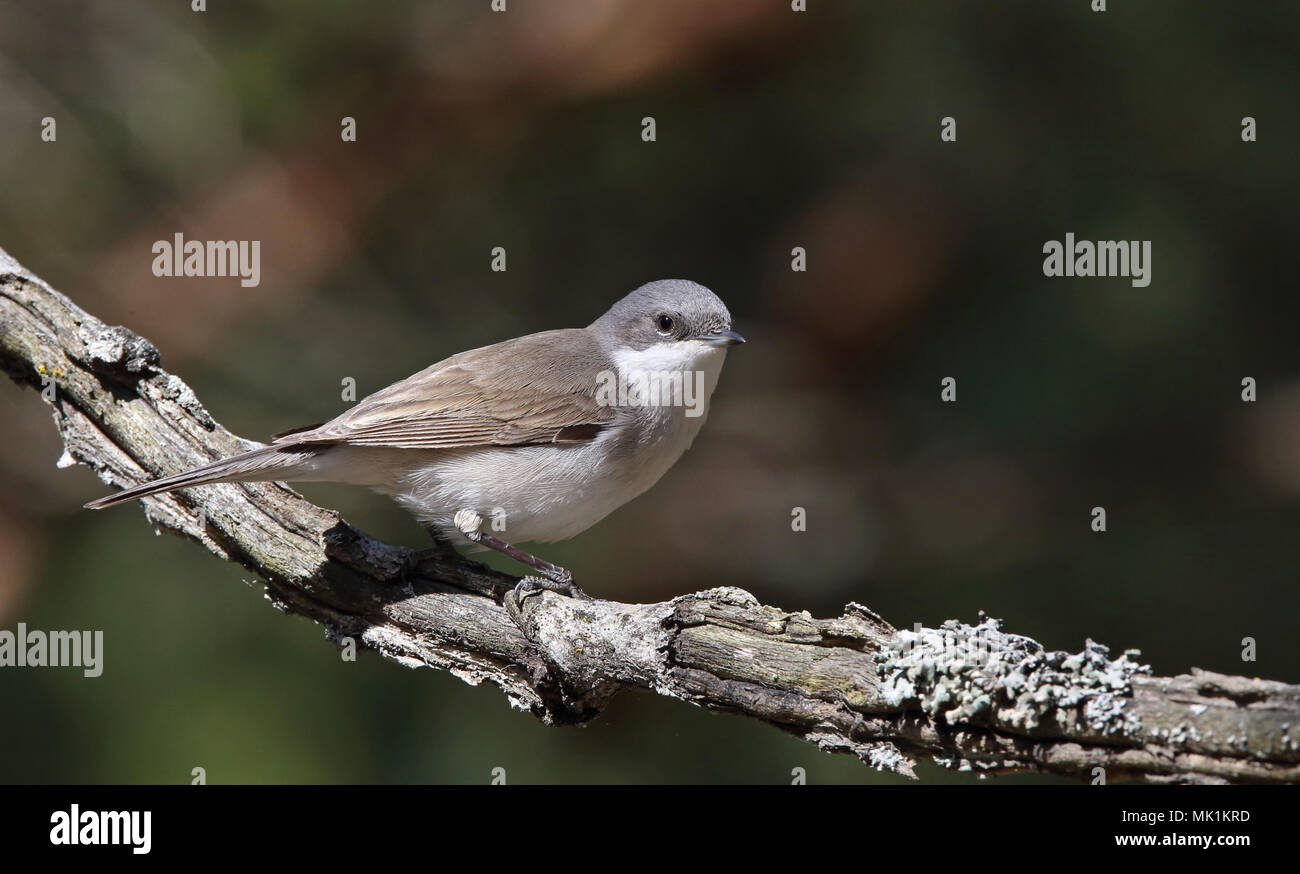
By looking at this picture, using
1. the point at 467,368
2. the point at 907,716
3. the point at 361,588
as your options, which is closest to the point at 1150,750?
the point at 907,716

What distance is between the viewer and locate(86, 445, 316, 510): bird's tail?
359cm

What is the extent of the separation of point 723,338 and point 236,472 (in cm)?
201

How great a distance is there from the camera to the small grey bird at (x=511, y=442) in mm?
4156

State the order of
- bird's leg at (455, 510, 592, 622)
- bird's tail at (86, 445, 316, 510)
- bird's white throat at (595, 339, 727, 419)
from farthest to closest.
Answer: bird's white throat at (595, 339, 727, 419) < bird's leg at (455, 510, 592, 622) < bird's tail at (86, 445, 316, 510)

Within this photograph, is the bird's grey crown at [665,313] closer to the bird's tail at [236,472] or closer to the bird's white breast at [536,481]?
the bird's white breast at [536,481]

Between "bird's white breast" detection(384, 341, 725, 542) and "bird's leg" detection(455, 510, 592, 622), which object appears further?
"bird's white breast" detection(384, 341, 725, 542)

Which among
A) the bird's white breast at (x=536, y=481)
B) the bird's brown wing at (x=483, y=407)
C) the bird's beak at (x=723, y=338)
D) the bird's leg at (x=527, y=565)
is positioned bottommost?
the bird's leg at (x=527, y=565)

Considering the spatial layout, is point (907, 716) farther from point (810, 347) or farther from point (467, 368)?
point (810, 347)

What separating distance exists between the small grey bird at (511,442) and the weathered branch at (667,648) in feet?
0.81

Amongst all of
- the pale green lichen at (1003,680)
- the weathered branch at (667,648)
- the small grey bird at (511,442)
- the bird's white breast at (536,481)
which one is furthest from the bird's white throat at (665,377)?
the pale green lichen at (1003,680)

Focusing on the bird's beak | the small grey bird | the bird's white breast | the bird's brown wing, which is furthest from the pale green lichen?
the bird's beak

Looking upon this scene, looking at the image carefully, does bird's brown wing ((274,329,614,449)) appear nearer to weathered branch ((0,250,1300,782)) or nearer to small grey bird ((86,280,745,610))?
small grey bird ((86,280,745,610))

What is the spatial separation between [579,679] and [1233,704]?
178 cm

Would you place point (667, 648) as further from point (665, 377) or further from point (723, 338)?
point (723, 338)
